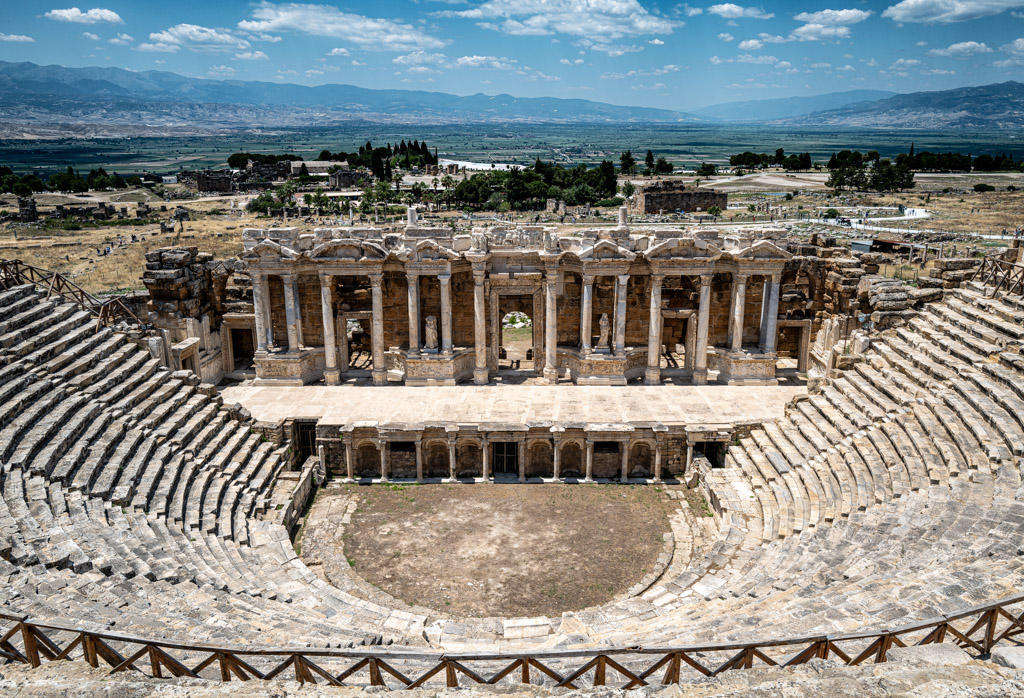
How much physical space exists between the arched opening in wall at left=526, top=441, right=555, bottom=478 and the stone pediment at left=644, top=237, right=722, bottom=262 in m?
8.52

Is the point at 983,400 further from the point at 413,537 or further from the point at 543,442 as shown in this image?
the point at 413,537

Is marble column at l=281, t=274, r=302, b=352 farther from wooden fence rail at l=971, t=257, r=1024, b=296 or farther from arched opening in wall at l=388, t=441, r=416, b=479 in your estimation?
wooden fence rail at l=971, t=257, r=1024, b=296

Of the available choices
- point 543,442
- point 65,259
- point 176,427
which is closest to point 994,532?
point 543,442

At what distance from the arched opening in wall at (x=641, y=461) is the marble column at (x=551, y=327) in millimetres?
5292

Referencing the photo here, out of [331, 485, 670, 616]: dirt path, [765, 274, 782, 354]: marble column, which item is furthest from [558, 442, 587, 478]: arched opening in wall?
[765, 274, 782, 354]: marble column

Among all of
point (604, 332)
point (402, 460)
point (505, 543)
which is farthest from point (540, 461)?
point (604, 332)

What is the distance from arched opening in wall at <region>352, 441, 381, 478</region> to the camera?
78.9 feet

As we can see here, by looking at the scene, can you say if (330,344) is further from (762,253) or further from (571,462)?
(762,253)

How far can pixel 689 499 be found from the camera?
22375mm

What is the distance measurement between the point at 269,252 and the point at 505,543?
47.8 feet

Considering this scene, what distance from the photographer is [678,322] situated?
3186cm

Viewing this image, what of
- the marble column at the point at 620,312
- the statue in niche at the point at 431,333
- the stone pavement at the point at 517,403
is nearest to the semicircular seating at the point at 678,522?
the stone pavement at the point at 517,403

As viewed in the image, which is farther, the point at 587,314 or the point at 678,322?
the point at 678,322

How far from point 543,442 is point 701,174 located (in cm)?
12986
